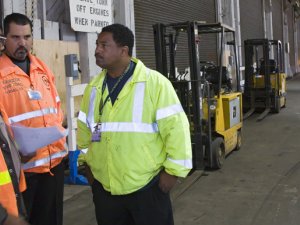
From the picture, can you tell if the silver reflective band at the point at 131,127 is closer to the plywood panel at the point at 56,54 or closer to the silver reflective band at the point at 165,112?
the silver reflective band at the point at 165,112

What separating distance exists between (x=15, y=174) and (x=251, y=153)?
615 centimetres

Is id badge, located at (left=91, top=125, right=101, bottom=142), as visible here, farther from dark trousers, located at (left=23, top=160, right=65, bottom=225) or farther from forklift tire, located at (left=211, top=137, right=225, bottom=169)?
forklift tire, located at (left=211, top=137, right=225, bottom=169)

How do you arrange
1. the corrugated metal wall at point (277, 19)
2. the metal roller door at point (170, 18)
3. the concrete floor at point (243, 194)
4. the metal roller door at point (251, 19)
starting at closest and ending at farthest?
the concrete floor at point (243, 194) < the metal roller door at point (170, 18) < the metal roller door at point (251, 19) < the corrugated metal wall at point (277, 19)

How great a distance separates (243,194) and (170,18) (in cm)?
715

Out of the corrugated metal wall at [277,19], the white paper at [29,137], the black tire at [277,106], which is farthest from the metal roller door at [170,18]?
the corrugated metal wall at [277,19]

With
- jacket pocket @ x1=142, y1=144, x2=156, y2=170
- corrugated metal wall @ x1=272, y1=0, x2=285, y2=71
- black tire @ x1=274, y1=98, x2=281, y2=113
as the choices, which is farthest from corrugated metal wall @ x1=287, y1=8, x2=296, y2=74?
jacket pocket @ x1=142, y1=144, x2=156, y2=170

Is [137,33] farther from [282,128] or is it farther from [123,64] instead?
[123,64]

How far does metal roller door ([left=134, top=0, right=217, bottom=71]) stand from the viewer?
9.49 meters

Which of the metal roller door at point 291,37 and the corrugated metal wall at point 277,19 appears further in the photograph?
the metal roller door at point 291,37

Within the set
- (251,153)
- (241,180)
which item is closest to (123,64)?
(241,180)

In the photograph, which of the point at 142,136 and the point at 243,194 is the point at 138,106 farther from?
the point at 243,194

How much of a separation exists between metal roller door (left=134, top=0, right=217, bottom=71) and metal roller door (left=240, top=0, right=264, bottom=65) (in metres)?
4.68

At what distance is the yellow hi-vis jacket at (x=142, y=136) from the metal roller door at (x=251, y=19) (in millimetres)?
16989

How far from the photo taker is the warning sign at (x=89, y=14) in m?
6.42
